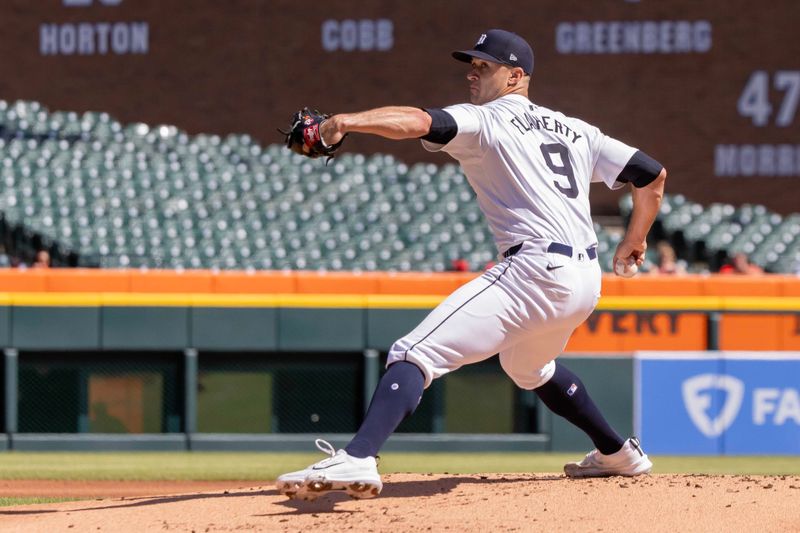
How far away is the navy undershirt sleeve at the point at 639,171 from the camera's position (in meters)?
4.45

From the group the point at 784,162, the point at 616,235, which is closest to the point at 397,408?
the point at 616,235

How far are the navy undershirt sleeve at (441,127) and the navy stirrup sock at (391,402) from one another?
72cm


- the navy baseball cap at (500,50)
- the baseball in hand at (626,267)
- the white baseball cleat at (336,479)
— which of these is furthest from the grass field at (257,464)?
the navy baseball cap at (500,50)

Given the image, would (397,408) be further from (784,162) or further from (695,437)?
(784,162)

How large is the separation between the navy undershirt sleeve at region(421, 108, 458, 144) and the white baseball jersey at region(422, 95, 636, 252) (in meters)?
0.05

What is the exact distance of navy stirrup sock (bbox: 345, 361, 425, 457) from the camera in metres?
3.98

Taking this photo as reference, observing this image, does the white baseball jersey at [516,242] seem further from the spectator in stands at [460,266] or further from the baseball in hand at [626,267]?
the spectator in stands at [460,266]

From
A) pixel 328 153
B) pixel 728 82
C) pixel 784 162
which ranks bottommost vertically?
pixel 328 153

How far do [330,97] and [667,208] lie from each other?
438cm

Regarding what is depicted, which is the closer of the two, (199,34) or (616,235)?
(616,235)

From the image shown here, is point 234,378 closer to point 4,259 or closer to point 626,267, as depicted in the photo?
point 4,259

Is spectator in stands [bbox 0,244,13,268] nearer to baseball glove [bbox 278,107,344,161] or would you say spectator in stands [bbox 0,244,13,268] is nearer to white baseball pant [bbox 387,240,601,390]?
white baseball pant [bbox 387,240,601,390]

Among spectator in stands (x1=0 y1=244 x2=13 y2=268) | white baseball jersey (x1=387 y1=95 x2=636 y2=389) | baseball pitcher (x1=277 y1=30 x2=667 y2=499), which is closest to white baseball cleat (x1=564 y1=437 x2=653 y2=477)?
baseball pitcher (x1=277 y1=30 x2=667 y2=499)

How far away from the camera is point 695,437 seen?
30.0ft
